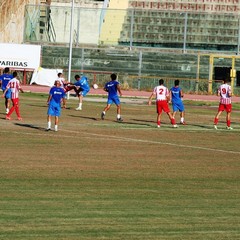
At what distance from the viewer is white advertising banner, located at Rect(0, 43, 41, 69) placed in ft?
220

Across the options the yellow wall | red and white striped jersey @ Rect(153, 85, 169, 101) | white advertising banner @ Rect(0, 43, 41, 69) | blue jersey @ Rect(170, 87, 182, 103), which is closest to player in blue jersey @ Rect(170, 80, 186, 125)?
blue jersey @ Rect(170, 87, 182, 103)

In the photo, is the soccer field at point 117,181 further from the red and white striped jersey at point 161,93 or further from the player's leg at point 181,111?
the player's leg at point 181,111

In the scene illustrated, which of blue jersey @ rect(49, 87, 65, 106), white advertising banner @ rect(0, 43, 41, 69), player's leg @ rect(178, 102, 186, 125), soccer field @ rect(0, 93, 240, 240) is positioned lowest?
soccer field @ rect(0, 93, 240, 240)

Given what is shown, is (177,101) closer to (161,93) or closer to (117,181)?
(161,93)

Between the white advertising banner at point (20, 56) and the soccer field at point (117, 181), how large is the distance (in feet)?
100

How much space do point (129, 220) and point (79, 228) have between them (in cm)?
118

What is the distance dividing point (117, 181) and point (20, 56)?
47461 millimetres

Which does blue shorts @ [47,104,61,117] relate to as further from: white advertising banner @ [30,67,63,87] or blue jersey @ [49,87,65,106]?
white advertising banner @ [30,67,63,87]

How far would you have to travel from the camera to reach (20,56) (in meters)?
67.2

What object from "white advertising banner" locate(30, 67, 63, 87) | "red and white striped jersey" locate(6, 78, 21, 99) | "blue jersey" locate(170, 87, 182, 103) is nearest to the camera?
"red and white striped jersey" locate(6, 78, 21, 99)

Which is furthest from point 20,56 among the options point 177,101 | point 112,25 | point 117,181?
point 117,181

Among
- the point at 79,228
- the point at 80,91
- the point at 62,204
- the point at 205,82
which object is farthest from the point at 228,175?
the point at 205,82

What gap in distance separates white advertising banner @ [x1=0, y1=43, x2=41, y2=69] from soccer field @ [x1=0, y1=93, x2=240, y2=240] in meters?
30.6

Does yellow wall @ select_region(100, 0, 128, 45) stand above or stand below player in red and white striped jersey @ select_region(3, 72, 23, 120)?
above
